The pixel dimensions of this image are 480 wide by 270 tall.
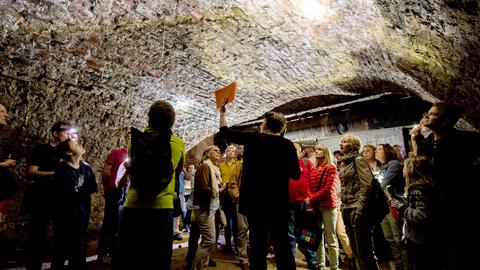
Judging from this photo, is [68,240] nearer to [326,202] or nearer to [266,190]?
[266,190]

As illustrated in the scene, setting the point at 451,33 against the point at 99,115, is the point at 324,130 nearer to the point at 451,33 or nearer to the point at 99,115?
the point at 451,33

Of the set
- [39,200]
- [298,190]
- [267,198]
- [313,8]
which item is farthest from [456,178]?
[39,200]

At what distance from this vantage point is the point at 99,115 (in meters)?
4.80

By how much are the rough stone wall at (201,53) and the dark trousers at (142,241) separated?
101 inches

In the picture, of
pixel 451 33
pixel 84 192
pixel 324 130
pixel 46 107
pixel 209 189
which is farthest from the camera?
pixel 324 130

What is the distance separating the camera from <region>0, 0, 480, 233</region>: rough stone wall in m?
2.85

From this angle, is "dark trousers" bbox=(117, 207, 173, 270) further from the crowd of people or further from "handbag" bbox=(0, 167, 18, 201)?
"handbag" bbox=(0, 167, 18, 201)

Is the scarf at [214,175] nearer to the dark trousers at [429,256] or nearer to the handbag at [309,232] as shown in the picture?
the handbag at [309,232]

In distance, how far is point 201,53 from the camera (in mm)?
4277

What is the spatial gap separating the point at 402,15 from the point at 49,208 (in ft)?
13.2

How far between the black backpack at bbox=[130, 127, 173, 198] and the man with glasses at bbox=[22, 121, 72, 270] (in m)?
1.25

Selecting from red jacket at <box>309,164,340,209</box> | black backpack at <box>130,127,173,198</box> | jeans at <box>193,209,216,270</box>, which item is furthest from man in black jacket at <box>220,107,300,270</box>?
red jacket at <box>309,164,340,209</box>

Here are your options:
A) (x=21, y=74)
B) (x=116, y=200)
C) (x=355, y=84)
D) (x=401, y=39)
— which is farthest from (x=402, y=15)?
(x=21, y=74)

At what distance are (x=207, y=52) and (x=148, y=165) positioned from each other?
111 inches
